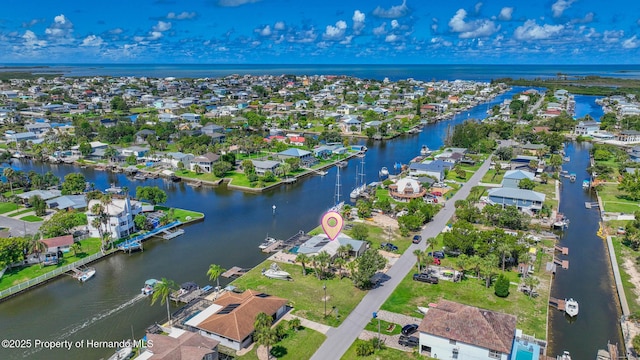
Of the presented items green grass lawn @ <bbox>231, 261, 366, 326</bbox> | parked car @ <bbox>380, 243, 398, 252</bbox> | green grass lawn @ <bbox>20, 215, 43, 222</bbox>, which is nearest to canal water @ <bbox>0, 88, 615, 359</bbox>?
green grass lawn @ <bbox>231, 261, 366, 326</bbox>

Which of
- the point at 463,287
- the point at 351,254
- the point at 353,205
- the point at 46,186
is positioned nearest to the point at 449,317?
the point at 463,287

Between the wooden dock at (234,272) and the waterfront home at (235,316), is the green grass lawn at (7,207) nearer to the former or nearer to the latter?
the wooden dock at (234,272)

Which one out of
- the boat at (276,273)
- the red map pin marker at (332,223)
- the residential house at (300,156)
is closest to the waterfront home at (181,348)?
the boat at (276,273)

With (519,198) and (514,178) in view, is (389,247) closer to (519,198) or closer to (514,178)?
(519,198)

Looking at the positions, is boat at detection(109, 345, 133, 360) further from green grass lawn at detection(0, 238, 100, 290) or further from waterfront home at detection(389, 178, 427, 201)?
waterfront home at detection(389, 178, 427, 201)

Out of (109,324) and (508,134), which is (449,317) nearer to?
(109,324)
